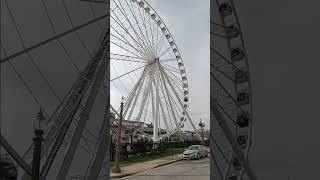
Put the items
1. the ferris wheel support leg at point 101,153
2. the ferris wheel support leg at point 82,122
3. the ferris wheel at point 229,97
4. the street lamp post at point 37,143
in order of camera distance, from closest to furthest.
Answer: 1. the street lamp post at point 37,143
2. the ferris wheel support leg at point 82,122
3. the ferris wheel support leg at point 101,153
4. the ferris wheel at point 229,97

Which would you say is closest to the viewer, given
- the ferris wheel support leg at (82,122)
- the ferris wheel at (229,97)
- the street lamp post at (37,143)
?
the street lamp post at (37,143)

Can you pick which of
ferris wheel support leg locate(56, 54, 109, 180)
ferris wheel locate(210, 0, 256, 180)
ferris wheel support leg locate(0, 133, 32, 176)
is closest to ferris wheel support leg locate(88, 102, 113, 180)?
ferris wheel support leg locate(56, 54, 109, 180)

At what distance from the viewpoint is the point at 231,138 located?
20.3 ft

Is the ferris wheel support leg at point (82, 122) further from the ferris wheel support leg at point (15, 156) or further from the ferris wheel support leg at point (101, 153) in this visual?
the ferris wheel support leg at point (15, 156)

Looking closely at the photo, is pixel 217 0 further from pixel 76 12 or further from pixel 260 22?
pixel 76 12

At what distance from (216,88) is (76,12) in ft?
7.28

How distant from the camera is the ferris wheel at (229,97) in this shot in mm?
6086

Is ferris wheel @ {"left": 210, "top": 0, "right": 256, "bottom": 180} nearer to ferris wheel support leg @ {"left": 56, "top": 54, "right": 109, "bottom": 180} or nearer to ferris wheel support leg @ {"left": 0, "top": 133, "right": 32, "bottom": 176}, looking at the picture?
ferris wheel support leg @ {"left": 56, "top": 54, "right": 109, "bottom": 180}

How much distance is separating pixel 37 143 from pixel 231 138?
9.87 ft

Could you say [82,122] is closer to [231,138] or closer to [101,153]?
[101,153]

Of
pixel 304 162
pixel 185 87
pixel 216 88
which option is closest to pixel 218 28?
pixel 216 88

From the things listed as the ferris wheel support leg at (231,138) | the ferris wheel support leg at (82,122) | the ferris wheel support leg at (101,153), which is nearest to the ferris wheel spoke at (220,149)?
the ferris wheel support leg at (231,138)

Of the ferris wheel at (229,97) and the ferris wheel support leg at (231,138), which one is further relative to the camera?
the ferris wheel at (229,97)

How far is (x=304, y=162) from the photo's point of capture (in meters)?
5.70
